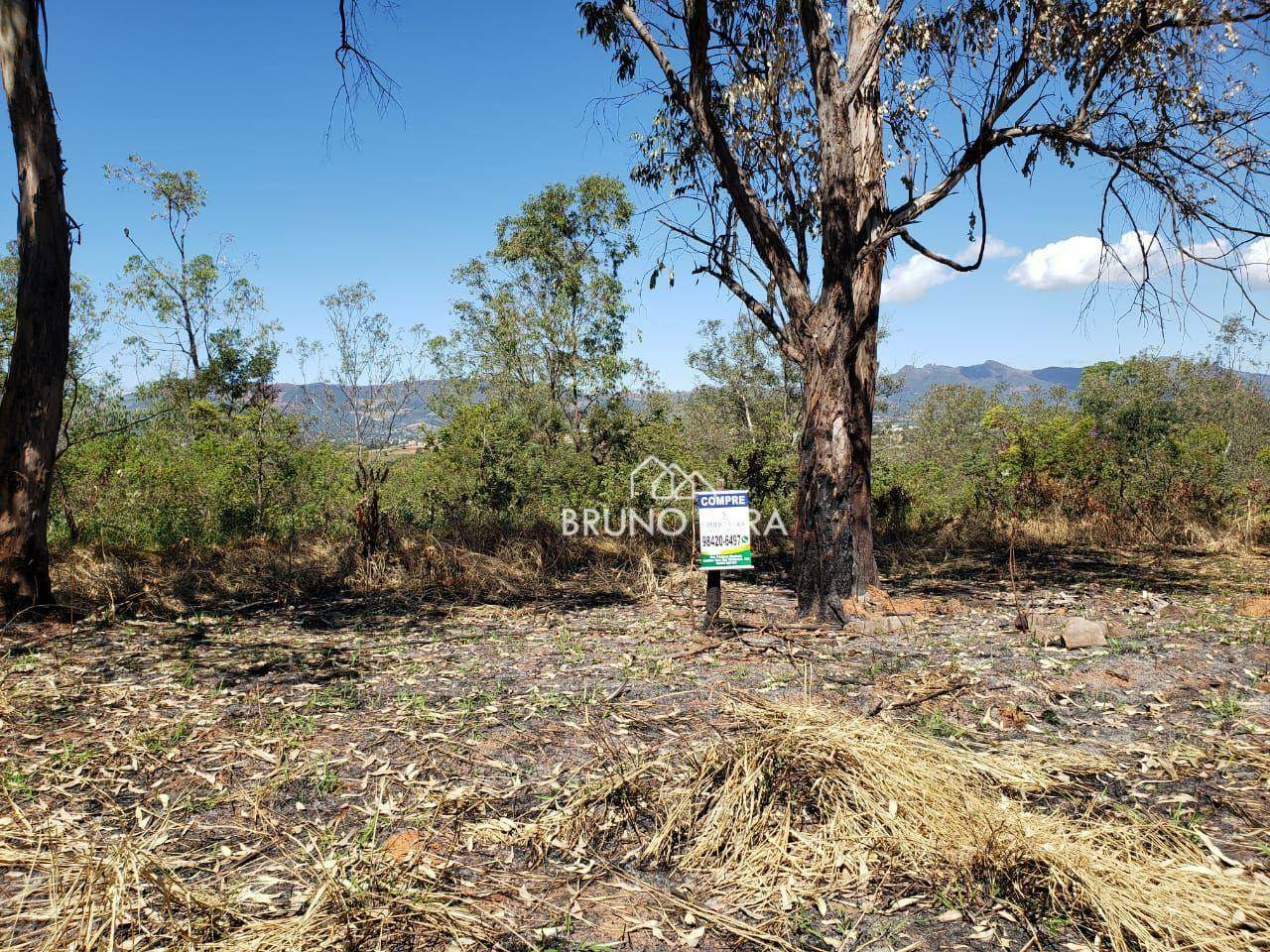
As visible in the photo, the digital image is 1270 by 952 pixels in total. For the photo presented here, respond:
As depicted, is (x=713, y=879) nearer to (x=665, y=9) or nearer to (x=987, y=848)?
(x=987, y=848)

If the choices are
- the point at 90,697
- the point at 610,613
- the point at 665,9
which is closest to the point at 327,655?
the point at 90,697

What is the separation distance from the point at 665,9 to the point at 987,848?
7030mm

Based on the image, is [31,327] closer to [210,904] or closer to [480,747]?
[480,747]

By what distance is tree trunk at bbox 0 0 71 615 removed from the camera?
17.5 feet

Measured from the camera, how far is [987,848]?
2539mm

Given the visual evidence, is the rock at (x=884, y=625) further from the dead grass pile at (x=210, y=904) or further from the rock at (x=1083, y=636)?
the dead grass pile at (x=210, y=904)

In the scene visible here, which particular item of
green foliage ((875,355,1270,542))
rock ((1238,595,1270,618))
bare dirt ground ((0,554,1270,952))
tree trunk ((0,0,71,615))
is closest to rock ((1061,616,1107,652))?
bare dirt ground ((0,554,1270,952))

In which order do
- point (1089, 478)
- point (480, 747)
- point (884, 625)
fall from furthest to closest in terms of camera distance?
1. point (1089, 478)
2. point (884, 625)
3. point (480, 747)

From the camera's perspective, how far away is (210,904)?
2.34 meters

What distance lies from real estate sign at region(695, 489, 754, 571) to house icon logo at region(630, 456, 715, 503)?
4358mm

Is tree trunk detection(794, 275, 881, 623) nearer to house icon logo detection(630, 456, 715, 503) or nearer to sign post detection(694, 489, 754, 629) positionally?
sign post detection(694, 489, 754, 629)

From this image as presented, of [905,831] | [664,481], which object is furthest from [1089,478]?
[905,831]

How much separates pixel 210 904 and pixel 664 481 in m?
8.15

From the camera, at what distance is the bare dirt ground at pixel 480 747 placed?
92.4 inches
